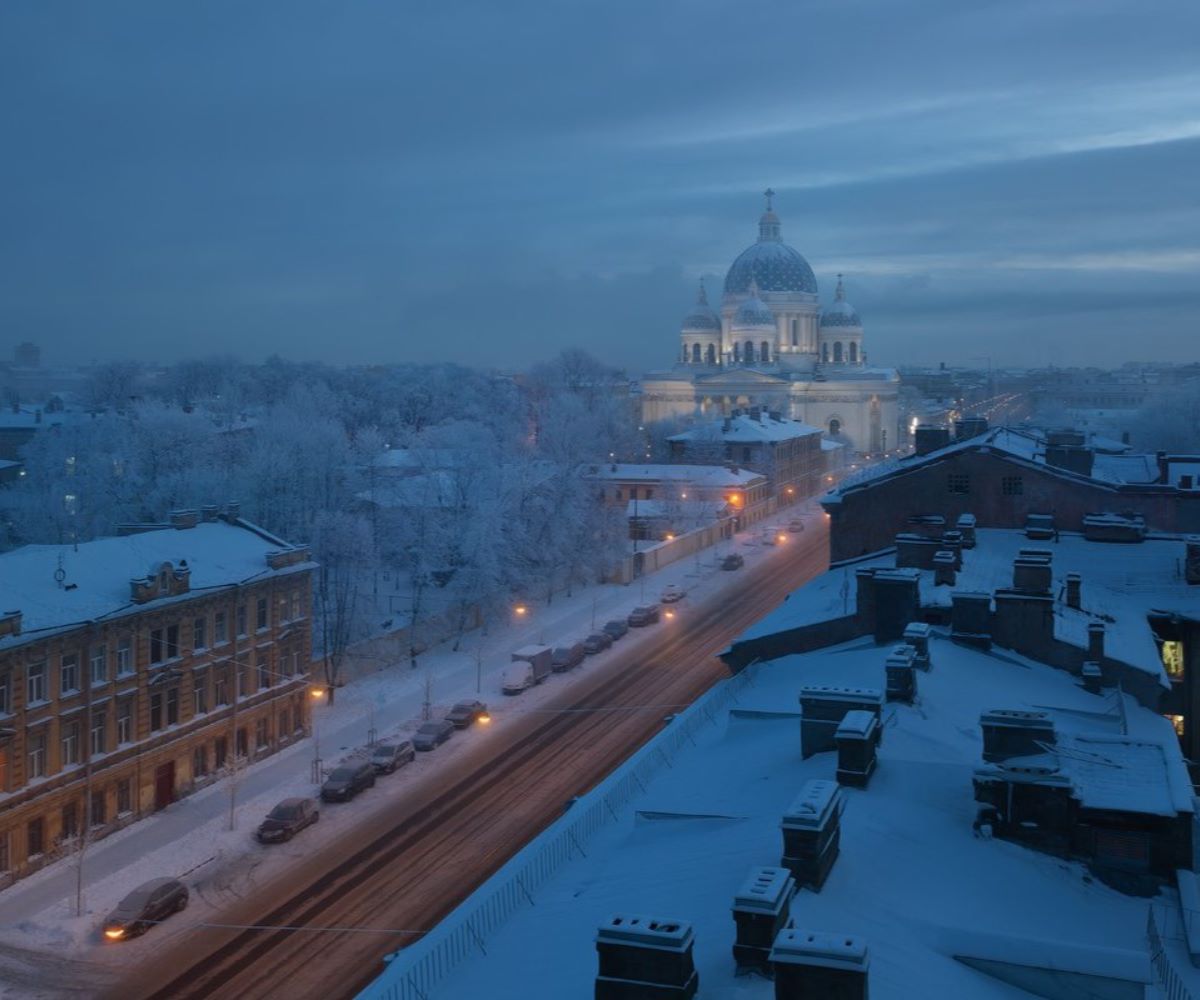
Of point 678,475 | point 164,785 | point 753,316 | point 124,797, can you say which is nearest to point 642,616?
point 164,785

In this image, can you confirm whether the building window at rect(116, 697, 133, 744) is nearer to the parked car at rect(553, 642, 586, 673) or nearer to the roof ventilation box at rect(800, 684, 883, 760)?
the parked car at rect(553, 642, 586, 673)

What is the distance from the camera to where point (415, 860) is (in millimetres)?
24672

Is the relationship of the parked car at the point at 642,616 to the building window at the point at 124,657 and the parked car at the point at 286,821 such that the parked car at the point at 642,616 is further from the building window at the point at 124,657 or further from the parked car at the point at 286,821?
the building window at the point at 124,657

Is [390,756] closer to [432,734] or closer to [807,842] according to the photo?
[432,734]

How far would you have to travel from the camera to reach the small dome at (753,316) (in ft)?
458

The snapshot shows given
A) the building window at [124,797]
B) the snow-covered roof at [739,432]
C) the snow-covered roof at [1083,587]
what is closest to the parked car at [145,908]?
the building window at [124,797]

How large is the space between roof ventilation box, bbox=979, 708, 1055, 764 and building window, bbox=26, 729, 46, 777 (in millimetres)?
18641

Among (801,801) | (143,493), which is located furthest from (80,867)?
(143,493)

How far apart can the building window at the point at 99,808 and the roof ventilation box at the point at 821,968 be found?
825 inches

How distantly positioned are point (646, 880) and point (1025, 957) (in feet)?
11.8

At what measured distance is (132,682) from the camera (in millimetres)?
26922

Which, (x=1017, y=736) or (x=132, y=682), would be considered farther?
(x=132, y=682)

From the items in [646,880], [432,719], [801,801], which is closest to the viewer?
[801,801]

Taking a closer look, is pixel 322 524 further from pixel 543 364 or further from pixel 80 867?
pixel 543 364
